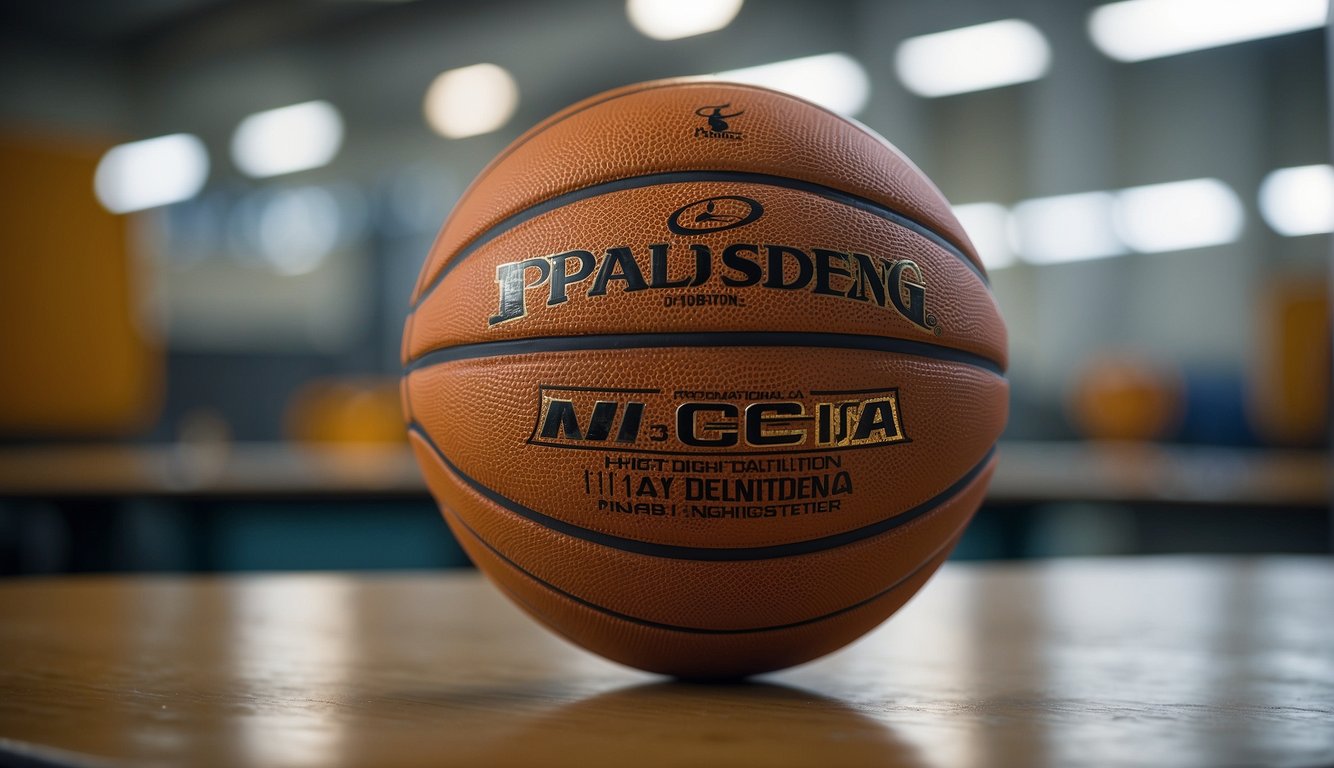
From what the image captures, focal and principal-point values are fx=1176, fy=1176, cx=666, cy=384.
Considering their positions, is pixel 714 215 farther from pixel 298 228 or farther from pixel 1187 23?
pixel 298 228

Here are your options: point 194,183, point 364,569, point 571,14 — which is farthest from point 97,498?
point 194,183

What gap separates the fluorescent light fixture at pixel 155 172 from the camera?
11.2m

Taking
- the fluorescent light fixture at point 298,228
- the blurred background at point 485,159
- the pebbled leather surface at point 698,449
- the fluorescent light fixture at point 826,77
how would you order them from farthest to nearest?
the fluorescent light fixture at point 298,228, the fluorescent light fixture at point 826,77, the blurred background at point 485,159, the pebbled leather surface at point 698,449

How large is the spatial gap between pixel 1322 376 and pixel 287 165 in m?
10.3

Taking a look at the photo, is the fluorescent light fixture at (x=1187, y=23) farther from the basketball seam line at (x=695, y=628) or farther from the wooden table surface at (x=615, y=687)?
the basketball seam line at (x=695, y=628)

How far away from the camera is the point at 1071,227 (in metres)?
9.50

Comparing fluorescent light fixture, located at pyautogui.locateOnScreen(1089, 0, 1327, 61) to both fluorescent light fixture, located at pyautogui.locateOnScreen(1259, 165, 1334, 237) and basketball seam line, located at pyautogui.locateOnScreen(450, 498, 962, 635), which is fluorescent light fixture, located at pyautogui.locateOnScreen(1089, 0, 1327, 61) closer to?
fluorescent light fixture, located at pyautogui.locateOnScreen(1259, 165, 1334, 237)

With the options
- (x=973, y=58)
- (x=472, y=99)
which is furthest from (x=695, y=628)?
(x=472, y=99)

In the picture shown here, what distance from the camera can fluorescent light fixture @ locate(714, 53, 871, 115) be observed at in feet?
31.5

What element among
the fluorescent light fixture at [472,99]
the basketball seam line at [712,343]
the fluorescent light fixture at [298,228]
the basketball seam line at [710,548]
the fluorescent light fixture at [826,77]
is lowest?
the basketball seam line at [710,548]

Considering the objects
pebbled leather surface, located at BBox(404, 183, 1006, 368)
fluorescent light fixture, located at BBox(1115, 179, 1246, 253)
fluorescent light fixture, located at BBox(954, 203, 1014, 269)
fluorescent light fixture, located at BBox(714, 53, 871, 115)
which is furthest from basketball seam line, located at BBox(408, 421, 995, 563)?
fluorescent light fixture, located at BBox(954, 203, 1014, 269)

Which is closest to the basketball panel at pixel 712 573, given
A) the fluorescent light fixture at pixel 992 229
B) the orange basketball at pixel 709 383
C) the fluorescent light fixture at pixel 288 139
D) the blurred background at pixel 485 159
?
the orange basketball at pixel 709 383

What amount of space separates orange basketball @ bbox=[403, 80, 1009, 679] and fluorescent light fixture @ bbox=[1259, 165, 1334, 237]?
944cm

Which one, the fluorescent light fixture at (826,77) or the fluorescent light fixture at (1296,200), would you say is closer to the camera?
the fluorescent light fixture at (1296,200)
